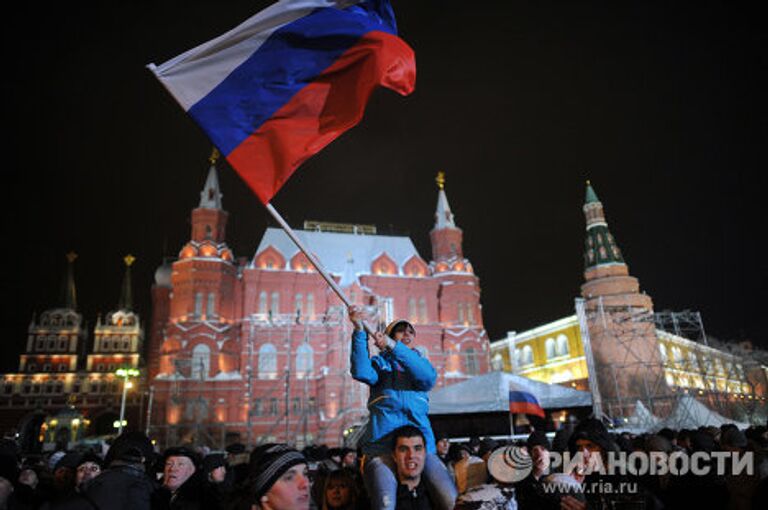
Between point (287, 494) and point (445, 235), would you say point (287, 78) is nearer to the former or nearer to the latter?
Result: point (287, 494)

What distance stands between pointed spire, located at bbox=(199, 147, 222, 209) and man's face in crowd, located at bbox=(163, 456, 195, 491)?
145 feet

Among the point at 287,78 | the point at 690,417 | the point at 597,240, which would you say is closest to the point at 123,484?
the point at 287,78

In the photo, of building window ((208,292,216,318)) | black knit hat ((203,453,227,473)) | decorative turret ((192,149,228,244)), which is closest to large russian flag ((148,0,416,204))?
black knit hat ((203,453,227,473))

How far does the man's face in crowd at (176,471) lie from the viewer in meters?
4.61

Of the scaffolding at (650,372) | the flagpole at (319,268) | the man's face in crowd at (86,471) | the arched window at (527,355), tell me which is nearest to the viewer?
the flagpole at (319,268)

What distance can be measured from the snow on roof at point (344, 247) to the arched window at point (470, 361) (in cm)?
1026

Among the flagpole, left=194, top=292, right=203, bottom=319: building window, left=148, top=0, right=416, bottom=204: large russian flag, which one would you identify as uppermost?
left=194, top=292, right=203, bottom=319: building window

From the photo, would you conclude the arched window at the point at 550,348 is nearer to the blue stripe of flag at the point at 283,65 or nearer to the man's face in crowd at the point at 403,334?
the blue stripe of flag at the point at 283,65

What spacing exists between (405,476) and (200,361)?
3972cm

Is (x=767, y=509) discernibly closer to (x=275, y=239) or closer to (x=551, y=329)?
(x=275, y=239)

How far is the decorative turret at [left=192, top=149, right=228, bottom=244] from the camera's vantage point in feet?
148

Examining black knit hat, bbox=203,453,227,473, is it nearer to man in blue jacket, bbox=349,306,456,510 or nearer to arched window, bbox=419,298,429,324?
man in blue jacket, bbox=349,306,456,510

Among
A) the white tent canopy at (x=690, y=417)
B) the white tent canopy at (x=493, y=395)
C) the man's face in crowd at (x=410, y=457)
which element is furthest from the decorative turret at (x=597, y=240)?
the man's face in crowd at (x=410, y=457)

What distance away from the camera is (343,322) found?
41031 mm
